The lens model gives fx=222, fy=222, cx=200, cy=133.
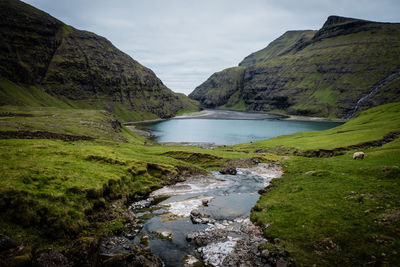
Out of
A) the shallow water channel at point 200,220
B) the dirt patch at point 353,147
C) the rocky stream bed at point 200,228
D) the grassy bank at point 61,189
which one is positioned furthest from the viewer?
the dirt patch at point 353,147

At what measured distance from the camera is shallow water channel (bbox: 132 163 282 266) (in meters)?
19.8

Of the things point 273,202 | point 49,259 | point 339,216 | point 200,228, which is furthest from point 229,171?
point 49,259

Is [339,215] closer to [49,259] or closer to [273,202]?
[273,202]

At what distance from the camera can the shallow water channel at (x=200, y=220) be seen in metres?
19.8

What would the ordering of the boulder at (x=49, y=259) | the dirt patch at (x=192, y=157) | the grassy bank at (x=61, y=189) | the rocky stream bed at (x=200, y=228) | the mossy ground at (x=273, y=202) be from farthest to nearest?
Answer: the dirt patch at (x=192, y=157)
the rocky stream bed at (x=200, y=228)
the grassy bank at (x=61, y=189)
the mossy ground at (x=273, y=202)
the boulder at (x=49, y=259)

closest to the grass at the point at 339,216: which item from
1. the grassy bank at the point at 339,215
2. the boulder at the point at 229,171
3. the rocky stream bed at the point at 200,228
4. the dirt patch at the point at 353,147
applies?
the grassy bank at the point at 339,215

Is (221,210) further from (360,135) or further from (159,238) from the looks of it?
(360,135)

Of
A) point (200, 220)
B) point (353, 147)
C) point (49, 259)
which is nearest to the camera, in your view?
point (49, 259)

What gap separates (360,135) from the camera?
66.5 m

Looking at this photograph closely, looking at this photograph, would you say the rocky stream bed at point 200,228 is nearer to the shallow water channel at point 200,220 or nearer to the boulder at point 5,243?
the shallow water channel at point 200,220

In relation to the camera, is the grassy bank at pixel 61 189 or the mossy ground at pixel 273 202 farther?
the grassy bank at pixel 61 189

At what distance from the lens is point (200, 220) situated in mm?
25281

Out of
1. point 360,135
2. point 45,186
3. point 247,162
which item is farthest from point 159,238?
point 360,135

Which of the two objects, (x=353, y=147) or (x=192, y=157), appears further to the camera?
(x=353, y=147)
